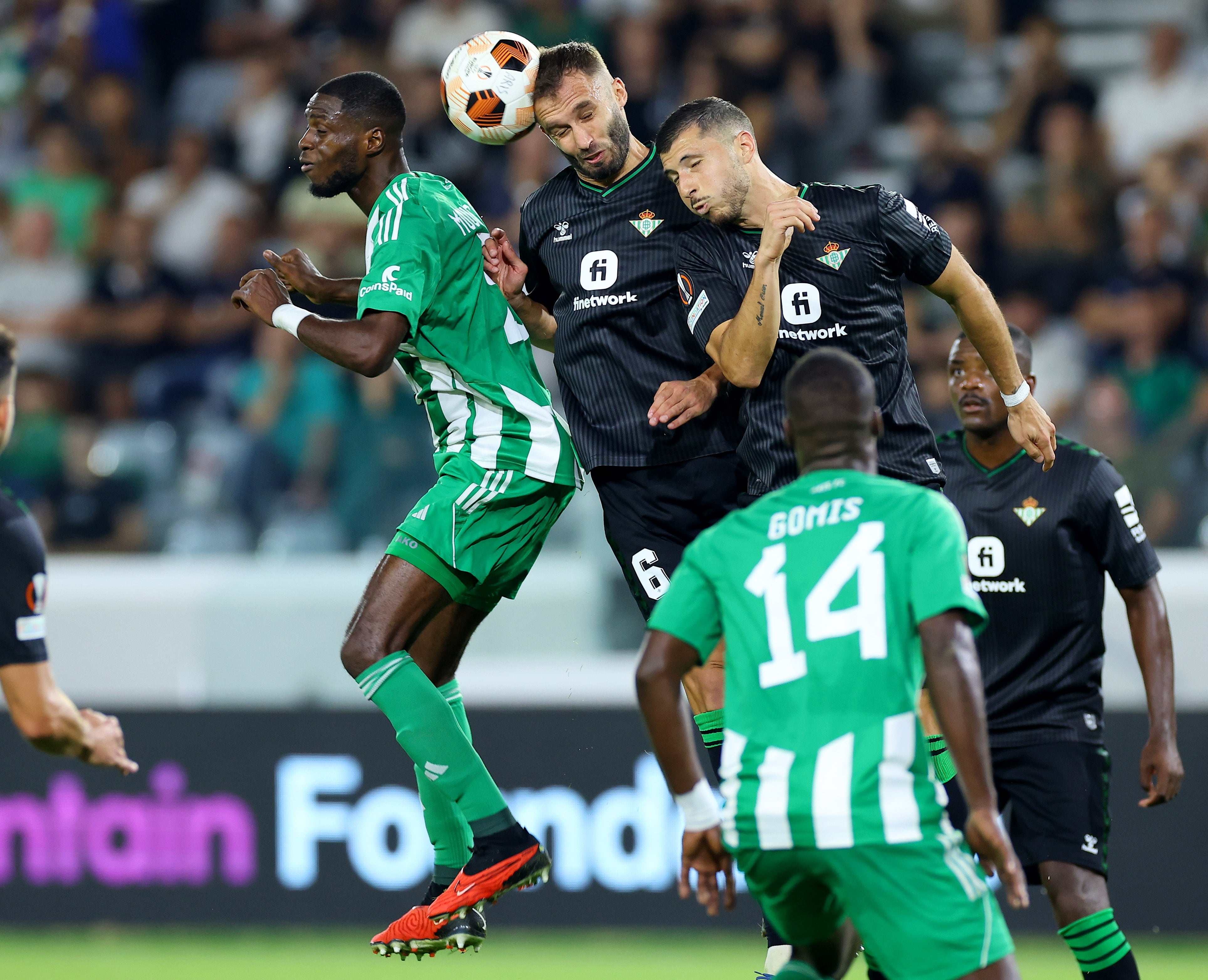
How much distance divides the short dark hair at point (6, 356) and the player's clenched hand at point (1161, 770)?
13.4 ft

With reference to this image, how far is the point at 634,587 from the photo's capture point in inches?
224

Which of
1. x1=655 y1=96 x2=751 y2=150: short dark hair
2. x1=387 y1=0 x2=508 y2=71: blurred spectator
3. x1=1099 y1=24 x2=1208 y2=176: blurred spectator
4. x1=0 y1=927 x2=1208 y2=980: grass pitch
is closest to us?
x1=655 y1=96 x2=751 y2=150: short dark hair

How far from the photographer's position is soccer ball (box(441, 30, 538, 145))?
5738 mm

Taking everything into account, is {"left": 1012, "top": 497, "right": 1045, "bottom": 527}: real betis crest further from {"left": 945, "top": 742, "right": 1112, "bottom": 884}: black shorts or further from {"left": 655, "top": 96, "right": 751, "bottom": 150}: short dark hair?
{"left": 655, "top": 96, "right": 751, "bottom": 150}: short dark hair

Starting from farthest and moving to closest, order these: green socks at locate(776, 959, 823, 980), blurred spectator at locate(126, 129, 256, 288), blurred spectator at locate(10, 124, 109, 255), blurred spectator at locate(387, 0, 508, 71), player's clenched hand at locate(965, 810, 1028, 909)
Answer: blurred spectator at locate(387, 0, 508, 71)
blurred spectator at locate(10, 124, 109, 255)
blurred spectator at locate(126, 129, 256, 288)
green socks at locate(776, 959, 823, 980)
player's clenched hand at locate(965, 810, 1028, 909)

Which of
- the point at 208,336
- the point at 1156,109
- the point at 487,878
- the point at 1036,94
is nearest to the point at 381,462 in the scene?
the point at 208,336

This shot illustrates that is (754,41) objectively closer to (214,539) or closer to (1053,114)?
(1053,114)

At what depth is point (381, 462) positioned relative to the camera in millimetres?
8750

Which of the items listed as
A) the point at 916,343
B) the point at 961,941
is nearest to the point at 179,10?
the point at 916,343

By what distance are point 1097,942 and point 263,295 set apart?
3.59 m

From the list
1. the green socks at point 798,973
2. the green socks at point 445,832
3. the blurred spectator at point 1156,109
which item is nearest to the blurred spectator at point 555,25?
the blurred spectator at point 1156,109

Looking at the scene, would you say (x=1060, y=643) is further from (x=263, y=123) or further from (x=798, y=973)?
(x=263, y=123)

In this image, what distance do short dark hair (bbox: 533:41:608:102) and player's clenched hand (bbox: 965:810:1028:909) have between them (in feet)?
9.70

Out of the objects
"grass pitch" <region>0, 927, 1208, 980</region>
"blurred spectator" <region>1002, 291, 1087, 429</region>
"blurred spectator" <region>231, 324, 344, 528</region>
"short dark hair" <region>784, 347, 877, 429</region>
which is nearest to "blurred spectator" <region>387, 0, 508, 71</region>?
"blurred spectator" <region>231, 324, 344, 528</region>
